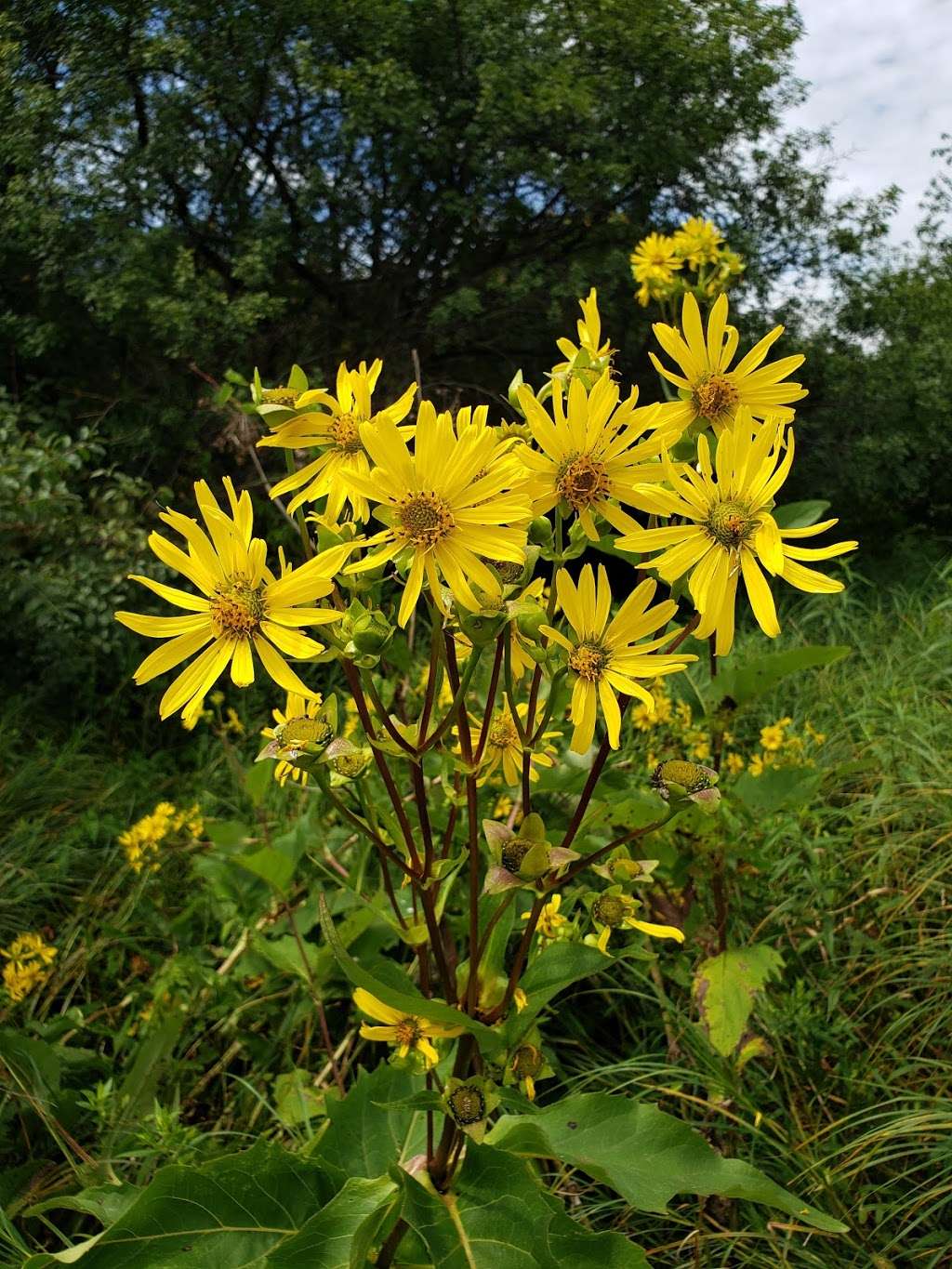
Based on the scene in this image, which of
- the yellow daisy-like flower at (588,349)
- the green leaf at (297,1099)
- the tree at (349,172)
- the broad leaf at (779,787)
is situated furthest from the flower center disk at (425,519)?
the tree at (349,172)

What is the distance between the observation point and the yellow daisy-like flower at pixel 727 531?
31.9 inches

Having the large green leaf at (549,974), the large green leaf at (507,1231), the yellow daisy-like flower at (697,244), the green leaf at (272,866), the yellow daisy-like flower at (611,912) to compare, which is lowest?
the large green leaf at (507,1231)

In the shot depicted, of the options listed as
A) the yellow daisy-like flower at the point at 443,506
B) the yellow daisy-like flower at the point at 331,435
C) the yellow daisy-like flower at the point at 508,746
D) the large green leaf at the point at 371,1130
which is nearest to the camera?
the yellow daisy-like flower at the point at 443,506

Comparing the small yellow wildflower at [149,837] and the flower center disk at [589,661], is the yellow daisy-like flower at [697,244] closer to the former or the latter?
the flower center disk at [589,661]

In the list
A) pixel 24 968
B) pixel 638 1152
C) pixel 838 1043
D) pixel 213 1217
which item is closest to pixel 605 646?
pixel 638 1152

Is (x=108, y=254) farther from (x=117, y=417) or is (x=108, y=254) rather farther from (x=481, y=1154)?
(x=481, y=1154)

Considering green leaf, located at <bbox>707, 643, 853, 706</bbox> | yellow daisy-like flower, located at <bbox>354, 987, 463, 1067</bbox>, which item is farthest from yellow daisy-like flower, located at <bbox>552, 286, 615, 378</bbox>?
green leaf, located at <bbox>707, 643, 853, 706</bbox>

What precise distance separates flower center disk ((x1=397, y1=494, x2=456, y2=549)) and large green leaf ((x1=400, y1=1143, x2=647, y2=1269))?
0.69m

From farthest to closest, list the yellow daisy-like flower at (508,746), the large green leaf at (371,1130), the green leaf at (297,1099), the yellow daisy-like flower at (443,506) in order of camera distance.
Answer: the green leaf at (297,1099)
the large green leaf at (371,1130)
the yellow daisy-like flower at (508,746)
the yellow daisy-like flower at (443,506)

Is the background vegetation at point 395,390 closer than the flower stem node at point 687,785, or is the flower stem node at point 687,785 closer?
the flower stem node at point 687,785

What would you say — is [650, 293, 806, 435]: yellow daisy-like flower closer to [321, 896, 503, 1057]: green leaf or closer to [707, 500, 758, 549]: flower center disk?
[707, 500, 758, 549]: flower center disk

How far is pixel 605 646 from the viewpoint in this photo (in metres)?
0.89

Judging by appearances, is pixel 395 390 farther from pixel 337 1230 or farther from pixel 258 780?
pixel 337 1230

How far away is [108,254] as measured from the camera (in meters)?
4.12
